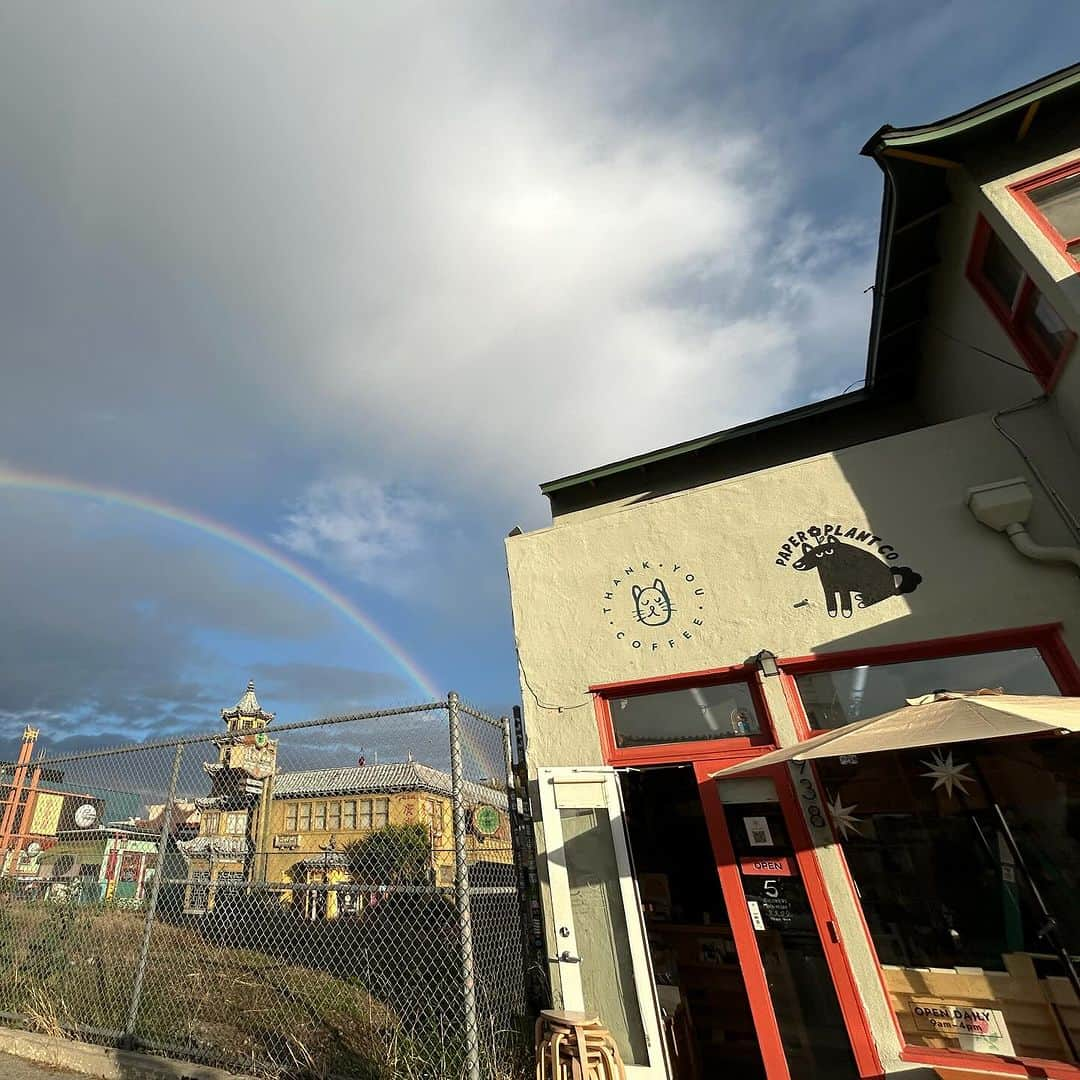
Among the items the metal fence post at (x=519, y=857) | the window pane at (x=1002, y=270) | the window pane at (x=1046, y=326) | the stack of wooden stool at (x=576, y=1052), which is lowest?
the stack of wooden stool at (x=576, y=1052)

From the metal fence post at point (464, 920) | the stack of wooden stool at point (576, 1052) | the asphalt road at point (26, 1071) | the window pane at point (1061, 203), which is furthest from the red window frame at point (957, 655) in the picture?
the asphalt road at point (26, 1071)

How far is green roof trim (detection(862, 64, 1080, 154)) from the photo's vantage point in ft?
14.8

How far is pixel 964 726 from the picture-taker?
3018 millimetres

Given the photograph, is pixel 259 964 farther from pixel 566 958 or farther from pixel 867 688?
pixel 867 688

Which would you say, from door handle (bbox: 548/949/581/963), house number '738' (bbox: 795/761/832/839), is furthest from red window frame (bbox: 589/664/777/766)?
door handle (bbox: 548/949/581/963)

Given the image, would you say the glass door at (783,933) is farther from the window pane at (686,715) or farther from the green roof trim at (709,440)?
the green roof trim at (709,440)

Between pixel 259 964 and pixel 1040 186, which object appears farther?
pixel 259 964

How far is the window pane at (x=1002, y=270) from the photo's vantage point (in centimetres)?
476

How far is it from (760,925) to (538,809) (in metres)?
1.86

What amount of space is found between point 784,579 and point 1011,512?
1.66 meters

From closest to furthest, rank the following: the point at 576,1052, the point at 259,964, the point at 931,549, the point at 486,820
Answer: the point at 576,1052, the point at 931,549, the point at 486,820, the point at 259,964

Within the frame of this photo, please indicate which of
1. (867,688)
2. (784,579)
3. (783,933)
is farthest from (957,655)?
(783,933)

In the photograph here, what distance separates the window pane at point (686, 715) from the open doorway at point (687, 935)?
0.32 m

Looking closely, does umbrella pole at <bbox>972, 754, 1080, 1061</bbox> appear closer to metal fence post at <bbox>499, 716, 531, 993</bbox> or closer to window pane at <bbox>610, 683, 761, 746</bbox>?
window pane at <bbox>610, 683, 761, 746</bbox>
